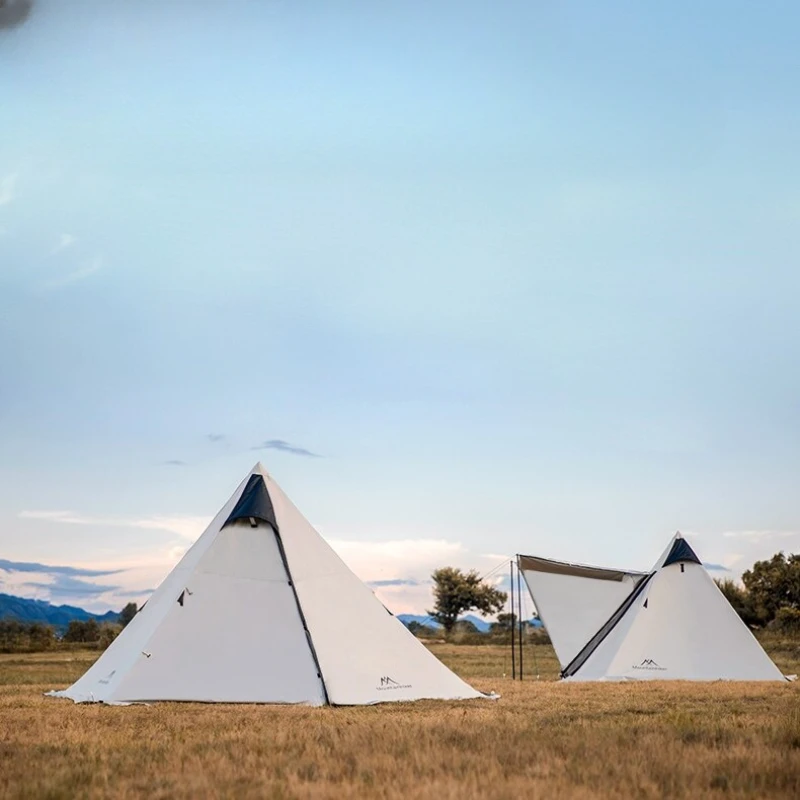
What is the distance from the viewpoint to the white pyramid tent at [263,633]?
15.5 meters

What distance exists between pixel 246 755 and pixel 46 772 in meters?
1.74

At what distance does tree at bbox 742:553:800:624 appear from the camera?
2157 inches

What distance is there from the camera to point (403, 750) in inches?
357

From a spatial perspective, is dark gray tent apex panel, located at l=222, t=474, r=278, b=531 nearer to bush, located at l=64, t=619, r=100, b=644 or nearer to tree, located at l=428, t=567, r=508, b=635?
bush, located at l=64, t=619, r=100, b=644

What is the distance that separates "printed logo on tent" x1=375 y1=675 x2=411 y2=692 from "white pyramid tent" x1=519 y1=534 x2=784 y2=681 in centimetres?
885

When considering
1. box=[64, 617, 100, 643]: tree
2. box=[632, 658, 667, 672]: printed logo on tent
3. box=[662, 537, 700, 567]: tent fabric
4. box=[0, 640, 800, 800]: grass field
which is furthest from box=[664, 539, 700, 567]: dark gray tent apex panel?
box=[64, 617, 100, 643]: tree

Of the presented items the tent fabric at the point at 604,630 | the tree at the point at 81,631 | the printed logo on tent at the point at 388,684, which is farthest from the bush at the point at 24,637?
the printed logo on tent at the point at 388,684

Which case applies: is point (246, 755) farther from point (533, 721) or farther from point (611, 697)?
point (611, 697)

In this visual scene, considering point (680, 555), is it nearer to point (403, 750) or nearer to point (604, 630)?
point (604, 630)

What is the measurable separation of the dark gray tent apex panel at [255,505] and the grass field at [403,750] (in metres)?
3.70

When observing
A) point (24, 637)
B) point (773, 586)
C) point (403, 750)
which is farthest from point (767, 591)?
point (403, 750)

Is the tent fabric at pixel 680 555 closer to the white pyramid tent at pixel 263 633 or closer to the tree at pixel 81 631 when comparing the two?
the white pyramid tent at pixel 263 633

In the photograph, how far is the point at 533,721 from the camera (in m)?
12.2

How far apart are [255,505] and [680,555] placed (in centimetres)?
1337
